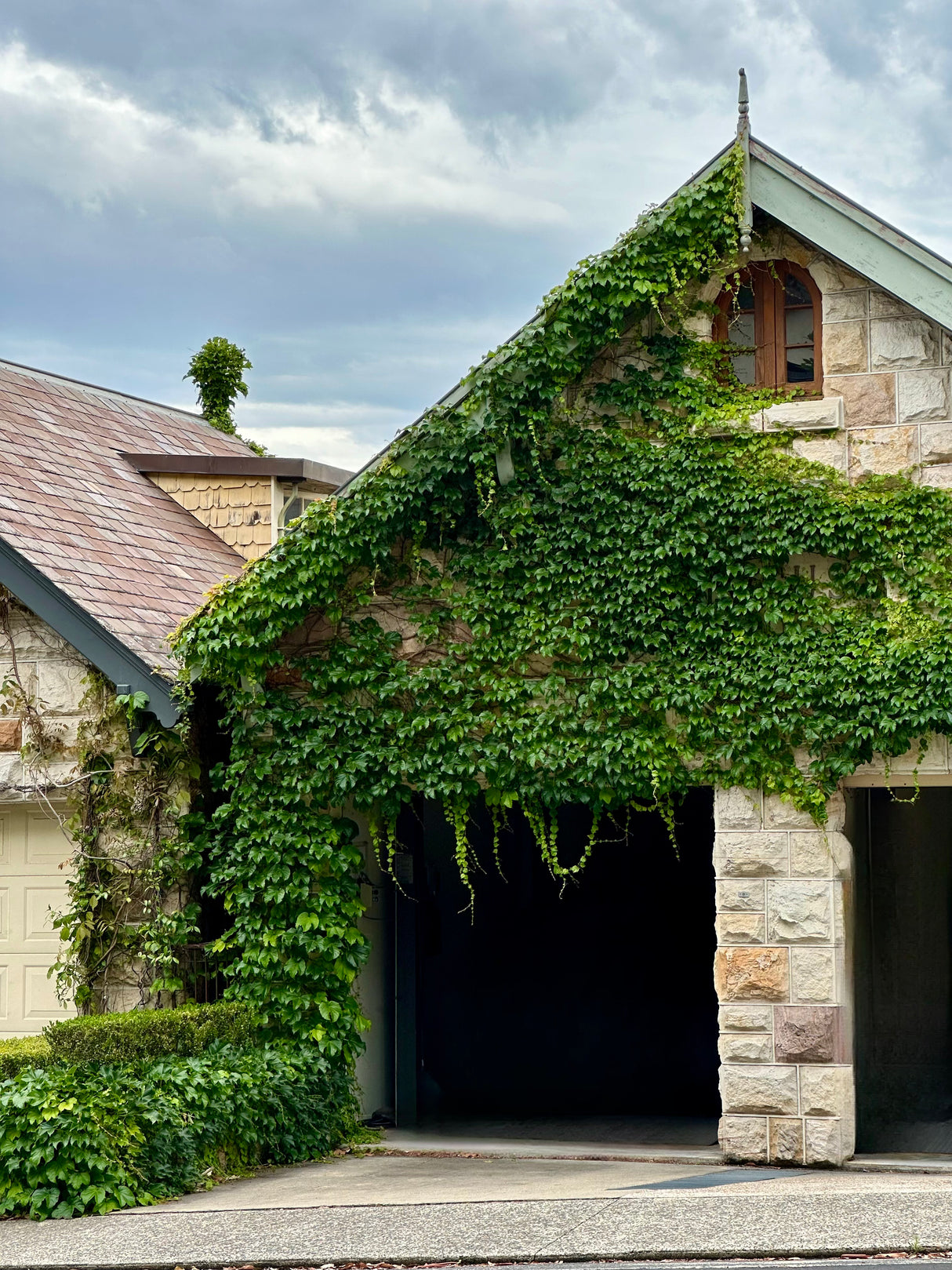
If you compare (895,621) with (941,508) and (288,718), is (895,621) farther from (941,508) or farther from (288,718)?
(288,718)

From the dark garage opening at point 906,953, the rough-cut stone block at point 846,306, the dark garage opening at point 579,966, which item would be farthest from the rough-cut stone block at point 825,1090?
the dark garage opening at point 579,966

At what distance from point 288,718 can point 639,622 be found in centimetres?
266

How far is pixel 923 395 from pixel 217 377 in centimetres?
1397

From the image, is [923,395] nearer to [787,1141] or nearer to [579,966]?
[787,1141]

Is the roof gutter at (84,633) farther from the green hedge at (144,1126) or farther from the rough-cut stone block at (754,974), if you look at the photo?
the rough-cut stone block at (754,974)

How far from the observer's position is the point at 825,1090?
32.2 feet

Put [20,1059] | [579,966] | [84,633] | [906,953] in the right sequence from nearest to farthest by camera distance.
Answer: [20,1059]
[84,633]
[906,953]
[579,966]

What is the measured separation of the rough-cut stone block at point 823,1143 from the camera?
9742 mm

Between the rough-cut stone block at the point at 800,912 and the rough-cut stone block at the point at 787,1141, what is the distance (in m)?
1.15

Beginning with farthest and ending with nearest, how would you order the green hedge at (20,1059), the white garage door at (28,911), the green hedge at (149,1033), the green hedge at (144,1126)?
the white garage door at (28,911), the green hedge at (149,1033), the green hedge at (20,1059), the green hedge at (144,1126)

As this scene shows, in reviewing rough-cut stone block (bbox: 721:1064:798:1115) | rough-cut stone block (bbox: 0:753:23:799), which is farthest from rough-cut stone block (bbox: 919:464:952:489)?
rough-cut stone block (bbox: 0:753:23:799)

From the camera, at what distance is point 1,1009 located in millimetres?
11461

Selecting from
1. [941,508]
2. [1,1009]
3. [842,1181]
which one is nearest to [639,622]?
[941,508]

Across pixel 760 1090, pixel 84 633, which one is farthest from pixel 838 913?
pixel 84 633
